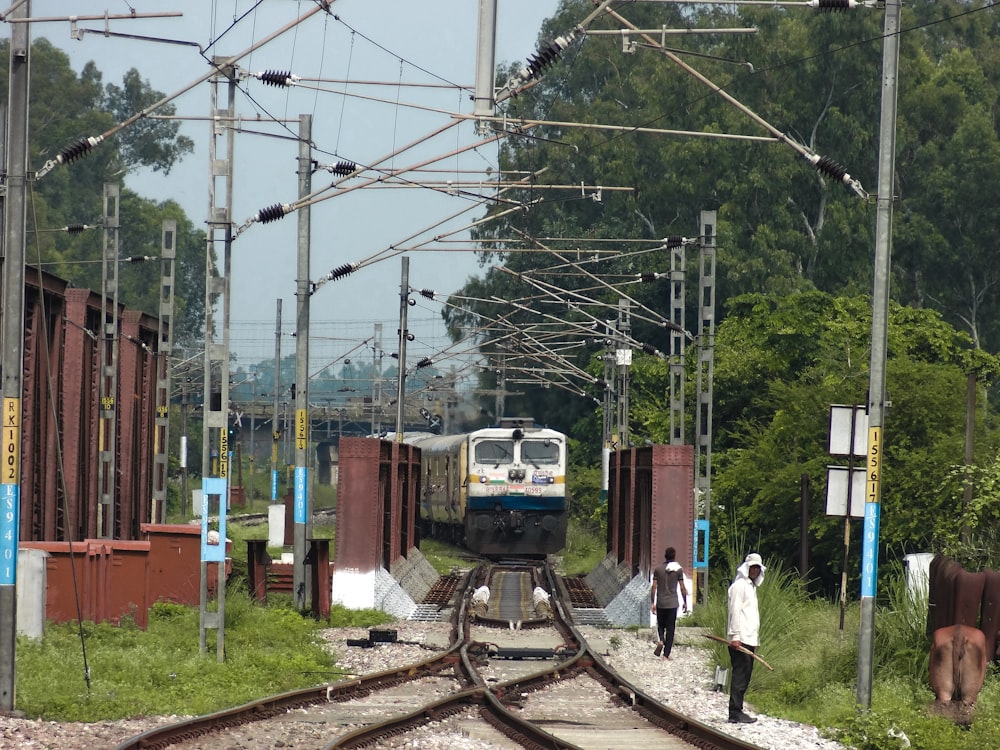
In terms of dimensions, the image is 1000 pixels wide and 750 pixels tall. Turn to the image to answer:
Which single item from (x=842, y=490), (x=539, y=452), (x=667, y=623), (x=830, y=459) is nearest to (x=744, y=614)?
(x=842, y=490)

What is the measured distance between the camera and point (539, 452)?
137 ft

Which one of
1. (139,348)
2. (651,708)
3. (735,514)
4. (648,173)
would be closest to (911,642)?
(651,708)

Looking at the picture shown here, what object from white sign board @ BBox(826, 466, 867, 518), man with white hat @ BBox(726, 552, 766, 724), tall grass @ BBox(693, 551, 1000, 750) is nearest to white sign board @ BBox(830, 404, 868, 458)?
white sign board @ BBox(826, 466, 867, 518)

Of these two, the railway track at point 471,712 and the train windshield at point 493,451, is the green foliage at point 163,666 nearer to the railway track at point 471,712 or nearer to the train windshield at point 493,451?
the railway track at point 471,712

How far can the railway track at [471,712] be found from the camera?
1322 cm

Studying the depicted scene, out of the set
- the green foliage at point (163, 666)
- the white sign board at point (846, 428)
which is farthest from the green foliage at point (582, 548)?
the white sign board at point (846, 428)

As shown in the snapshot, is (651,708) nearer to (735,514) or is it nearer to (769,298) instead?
(735,514)

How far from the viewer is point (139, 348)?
38469 millimetres

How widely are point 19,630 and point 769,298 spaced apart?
35.6 meters

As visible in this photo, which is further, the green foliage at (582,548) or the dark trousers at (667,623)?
the green foliage at (582,548)

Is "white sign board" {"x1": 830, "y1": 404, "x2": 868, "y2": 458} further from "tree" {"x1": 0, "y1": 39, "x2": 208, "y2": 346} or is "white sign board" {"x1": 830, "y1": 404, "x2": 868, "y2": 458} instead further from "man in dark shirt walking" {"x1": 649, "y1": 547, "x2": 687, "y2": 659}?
"tree" {"x1": 0, "y1": 39, "x2": 208, "y2": 346}

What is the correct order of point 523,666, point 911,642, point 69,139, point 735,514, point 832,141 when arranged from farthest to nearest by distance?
point 69,139, point 832,141, point 735,514, point 523,666, point 911,642

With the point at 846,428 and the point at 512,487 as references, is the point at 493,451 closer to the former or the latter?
the point at 512,487

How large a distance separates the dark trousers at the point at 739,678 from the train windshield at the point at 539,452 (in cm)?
2557
